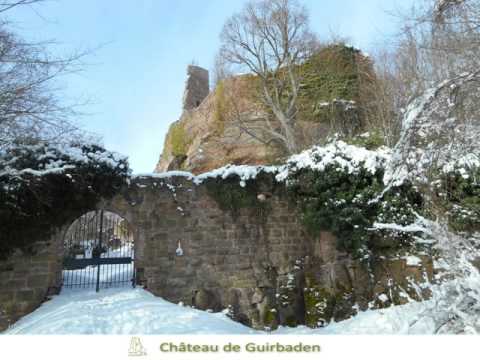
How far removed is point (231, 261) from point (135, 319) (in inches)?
118

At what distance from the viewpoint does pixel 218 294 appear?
24.1ft

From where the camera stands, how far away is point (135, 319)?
4980 millimetres

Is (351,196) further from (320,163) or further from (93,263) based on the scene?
(93,263)

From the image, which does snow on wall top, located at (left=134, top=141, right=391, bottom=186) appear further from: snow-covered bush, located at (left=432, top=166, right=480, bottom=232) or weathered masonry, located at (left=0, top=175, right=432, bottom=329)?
snow-covered bush, located at (left=432, top=166, right=480, bottom=232)

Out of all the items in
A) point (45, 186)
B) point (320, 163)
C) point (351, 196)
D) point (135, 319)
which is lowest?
point (135, 319)

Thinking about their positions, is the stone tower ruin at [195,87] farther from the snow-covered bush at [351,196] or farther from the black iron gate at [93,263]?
the snow-covered bush at [351,196]

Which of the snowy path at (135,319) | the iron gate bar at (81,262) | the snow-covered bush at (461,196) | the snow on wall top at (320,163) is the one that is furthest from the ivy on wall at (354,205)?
the iron gate bar at (81,262)

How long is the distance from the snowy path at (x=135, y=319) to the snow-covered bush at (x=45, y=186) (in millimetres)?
1415

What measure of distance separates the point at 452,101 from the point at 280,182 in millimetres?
4951

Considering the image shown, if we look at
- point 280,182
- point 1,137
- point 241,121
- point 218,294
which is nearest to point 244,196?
point 280,182

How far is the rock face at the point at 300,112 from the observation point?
483 inches

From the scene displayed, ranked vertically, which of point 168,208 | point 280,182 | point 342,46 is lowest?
point 168,208

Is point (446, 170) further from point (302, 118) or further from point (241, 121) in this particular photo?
point (241, 121)
